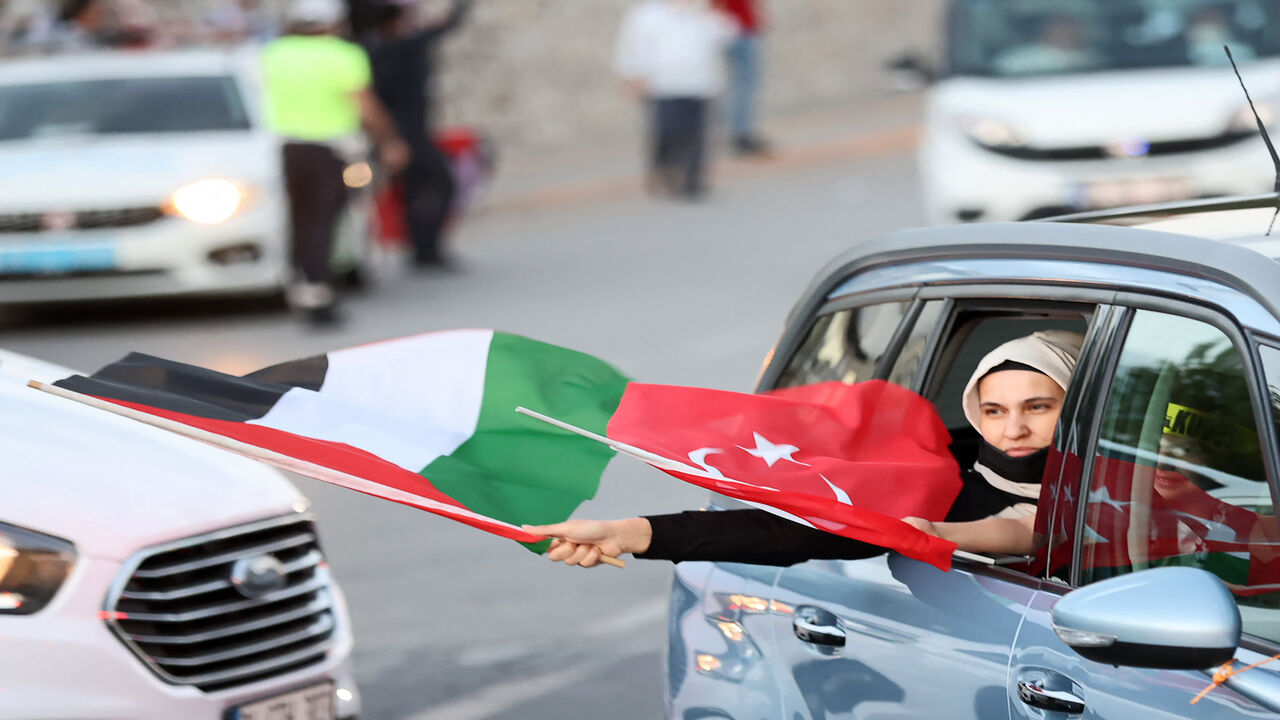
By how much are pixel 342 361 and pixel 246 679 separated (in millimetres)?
→ 871

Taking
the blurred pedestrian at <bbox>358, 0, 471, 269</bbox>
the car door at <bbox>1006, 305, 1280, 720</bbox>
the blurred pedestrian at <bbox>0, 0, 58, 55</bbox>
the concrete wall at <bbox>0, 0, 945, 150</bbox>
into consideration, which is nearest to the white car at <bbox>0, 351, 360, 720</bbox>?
the car door at <bbox>1006, 305, 1280, 720</bbox>

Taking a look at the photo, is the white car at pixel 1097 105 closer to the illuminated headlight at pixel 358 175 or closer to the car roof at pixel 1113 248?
the illuminated headlight at pixel 358 175

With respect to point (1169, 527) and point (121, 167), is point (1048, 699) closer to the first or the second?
point (1169, 527)

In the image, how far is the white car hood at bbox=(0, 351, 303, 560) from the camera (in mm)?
4156

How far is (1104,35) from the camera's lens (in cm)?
1265

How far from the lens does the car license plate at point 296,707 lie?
435 cm

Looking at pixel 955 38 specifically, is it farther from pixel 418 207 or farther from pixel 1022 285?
pixel 1022 285

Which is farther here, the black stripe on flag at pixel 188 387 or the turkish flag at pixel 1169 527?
the black stripe on flag at pixel 188 387

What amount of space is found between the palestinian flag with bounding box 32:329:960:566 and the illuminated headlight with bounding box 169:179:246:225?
869 cm

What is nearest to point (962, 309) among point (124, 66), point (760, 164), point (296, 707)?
point (296, 707)

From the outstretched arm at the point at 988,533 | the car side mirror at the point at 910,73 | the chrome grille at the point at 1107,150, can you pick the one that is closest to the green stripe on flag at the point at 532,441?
the outstretched arm at the point at 988,533

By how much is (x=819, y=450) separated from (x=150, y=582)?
5.11 ft

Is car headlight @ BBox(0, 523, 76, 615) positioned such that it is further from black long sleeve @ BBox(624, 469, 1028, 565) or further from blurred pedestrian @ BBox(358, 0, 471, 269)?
blurred pedestrian @ BBox(358, 0, 471, 269)

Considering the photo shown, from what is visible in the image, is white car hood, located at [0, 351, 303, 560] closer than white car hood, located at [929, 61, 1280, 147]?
Yes
